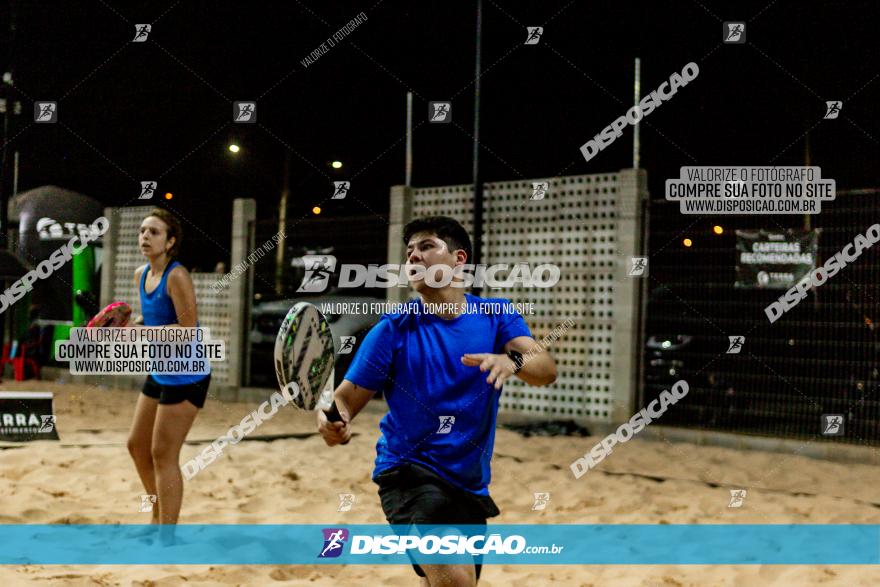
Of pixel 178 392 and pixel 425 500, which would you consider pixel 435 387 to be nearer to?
pixel 425 500

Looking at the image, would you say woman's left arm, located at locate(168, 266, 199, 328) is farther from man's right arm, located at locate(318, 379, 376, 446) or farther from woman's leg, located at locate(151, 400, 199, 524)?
man's right arm, located at locate(318, 379, 376, 446)

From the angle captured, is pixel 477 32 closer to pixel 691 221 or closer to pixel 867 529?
pixel 691 221

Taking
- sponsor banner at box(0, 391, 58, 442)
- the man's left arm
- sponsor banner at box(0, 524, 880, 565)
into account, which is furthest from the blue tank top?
sponsor banner at box(0, 391, 58, 442)

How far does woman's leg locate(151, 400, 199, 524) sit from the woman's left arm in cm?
44

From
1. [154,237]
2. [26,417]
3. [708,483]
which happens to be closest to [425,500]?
[154,237]

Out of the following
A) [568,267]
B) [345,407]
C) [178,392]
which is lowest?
[178,392]

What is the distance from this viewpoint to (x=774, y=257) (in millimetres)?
6656

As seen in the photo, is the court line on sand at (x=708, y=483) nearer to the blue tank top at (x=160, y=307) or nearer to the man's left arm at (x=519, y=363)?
the blue tank top at (x=160, y=307)

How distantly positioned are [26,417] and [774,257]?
680 centimetres

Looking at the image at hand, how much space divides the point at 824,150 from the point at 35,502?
41.8 ft

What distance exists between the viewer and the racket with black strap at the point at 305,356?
217 cm

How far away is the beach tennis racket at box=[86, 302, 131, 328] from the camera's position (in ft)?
14.0

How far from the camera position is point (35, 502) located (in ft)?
14.1

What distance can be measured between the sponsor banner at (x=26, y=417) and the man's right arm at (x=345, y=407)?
15.9 ft
